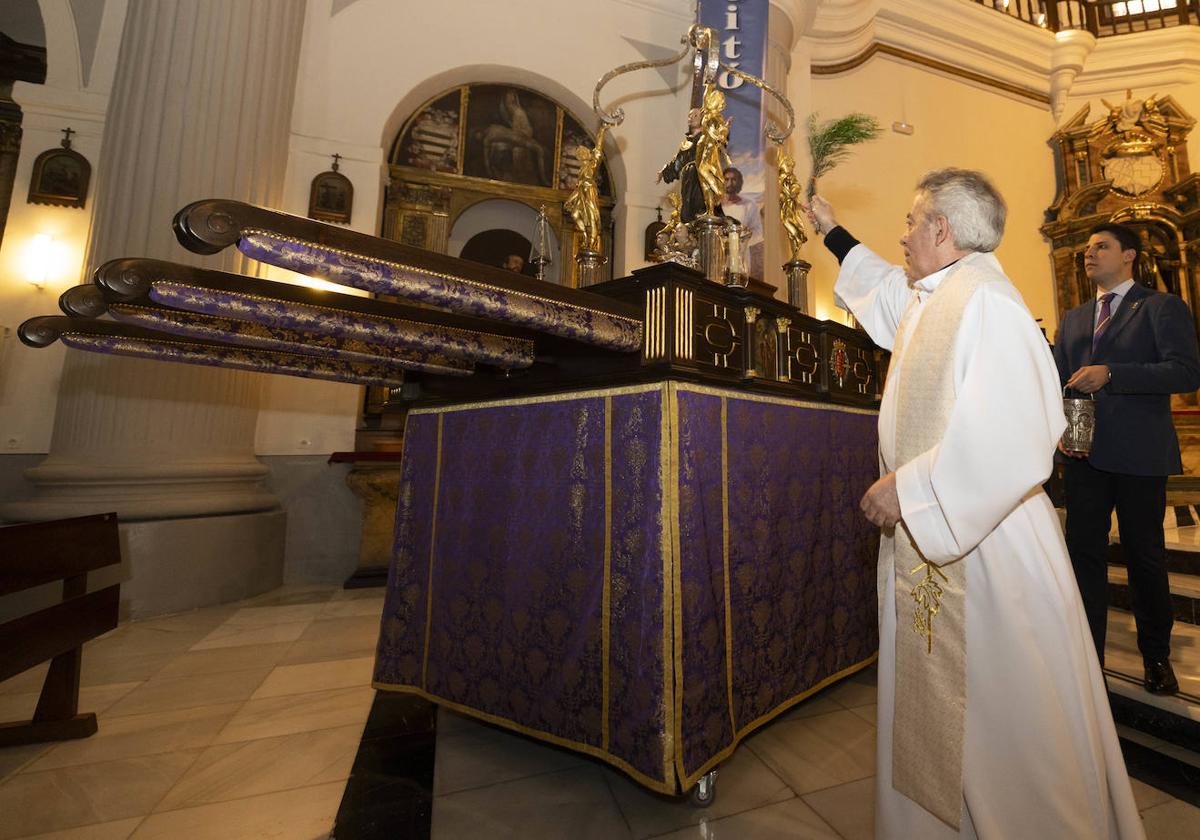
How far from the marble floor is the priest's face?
1543 millimetres

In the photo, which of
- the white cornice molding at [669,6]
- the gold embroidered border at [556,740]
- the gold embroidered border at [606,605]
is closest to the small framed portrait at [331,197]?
the white cornice molding at [669,6]

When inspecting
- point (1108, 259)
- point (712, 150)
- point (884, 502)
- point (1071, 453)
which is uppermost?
point (712, 150)

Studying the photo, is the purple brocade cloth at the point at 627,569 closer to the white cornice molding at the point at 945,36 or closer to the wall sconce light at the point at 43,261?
the wall sconce light at the point at 43,261

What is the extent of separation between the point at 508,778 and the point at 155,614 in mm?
3126

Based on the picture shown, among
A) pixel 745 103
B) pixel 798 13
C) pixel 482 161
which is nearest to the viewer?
pixel 745 103

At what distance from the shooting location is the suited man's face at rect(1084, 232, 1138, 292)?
235 cm

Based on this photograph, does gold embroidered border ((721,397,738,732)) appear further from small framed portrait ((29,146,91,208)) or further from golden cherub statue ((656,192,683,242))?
small framed portrait ((29,146,91,208))

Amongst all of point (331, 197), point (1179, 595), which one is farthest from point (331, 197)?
point (1179, 595)

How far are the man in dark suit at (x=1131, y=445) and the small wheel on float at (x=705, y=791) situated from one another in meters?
1.78

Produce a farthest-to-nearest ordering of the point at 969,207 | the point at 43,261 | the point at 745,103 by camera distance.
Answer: the point at 745,103, the point at 43,261, the point at 969,207

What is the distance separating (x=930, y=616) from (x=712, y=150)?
5.81 ft

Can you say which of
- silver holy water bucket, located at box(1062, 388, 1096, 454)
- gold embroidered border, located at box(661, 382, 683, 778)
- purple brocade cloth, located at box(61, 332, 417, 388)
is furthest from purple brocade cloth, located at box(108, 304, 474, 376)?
silver holy water bucket, located at box(1062, 388, 1096, 454)

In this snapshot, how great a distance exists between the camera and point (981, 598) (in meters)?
1.25

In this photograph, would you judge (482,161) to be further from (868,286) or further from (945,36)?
(945,36)
